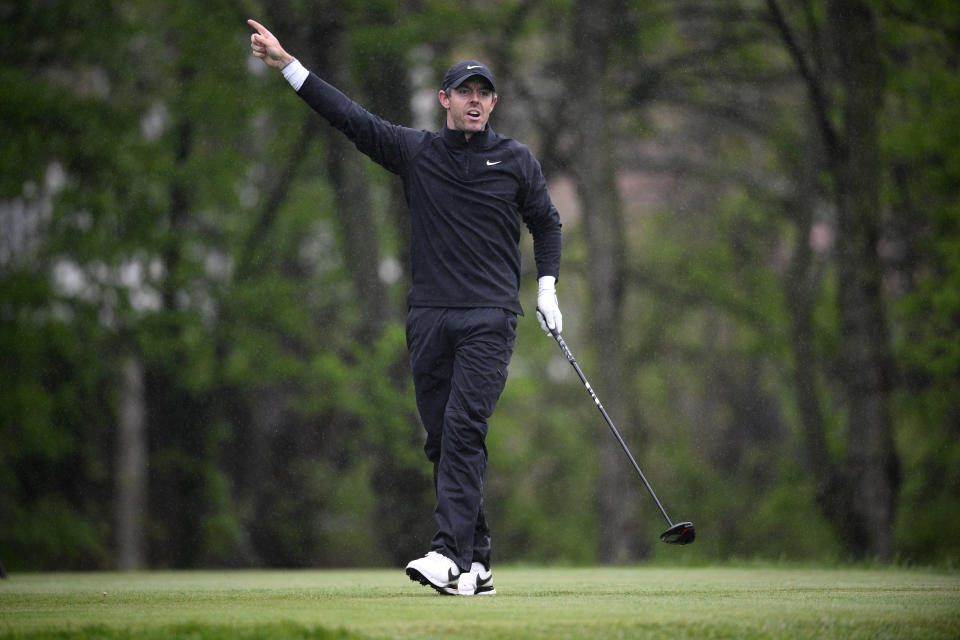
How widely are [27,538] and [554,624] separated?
15682 mm

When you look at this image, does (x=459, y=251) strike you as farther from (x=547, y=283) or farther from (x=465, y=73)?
(x=465, y=73)

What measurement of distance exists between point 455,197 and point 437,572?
1.64 metres

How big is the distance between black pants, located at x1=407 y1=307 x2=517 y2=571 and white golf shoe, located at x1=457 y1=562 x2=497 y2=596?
4 cm

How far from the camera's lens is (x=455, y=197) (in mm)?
6027

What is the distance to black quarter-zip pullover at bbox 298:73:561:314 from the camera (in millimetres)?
5988

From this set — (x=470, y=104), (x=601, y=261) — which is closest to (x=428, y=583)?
(x=470, y=104)

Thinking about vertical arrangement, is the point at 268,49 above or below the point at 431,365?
above

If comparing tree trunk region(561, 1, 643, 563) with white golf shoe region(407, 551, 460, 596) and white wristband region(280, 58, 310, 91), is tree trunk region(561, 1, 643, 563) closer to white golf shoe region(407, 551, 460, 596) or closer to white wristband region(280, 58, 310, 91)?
white wristband region(280, 58, 310, 91)

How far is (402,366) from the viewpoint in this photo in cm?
1777

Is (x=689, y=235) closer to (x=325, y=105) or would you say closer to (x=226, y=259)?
(x=226, y=259)

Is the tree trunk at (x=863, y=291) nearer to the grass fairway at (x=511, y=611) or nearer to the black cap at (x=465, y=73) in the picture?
the grass fairway at (x=511, y=611)

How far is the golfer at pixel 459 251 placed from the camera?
5.88m

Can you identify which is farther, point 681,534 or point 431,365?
point 681,534

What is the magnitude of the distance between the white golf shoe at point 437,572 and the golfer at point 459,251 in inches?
7.3
